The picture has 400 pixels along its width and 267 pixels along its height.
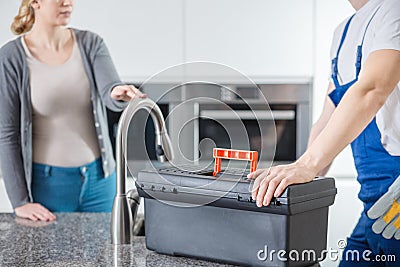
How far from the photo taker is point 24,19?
2285mm

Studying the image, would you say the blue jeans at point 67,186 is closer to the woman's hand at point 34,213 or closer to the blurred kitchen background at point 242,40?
the woman's hand at point 34,213

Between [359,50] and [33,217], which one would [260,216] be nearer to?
[359,50]

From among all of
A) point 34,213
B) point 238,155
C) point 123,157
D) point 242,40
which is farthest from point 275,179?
point 242,40

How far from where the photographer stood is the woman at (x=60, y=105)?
2154 millimetres

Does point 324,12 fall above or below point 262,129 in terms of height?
above

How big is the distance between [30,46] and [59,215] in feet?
2.13

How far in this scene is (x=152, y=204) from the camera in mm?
1410

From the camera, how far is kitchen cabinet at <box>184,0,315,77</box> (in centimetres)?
307

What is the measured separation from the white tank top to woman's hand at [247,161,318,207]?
1.12 meters

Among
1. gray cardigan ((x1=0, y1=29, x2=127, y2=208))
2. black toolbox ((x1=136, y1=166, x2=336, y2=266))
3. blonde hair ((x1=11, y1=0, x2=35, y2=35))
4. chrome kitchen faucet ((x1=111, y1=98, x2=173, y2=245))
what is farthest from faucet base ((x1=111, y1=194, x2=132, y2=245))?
blonde hair ((x1=11, y1=0, x2=35, y2=35))

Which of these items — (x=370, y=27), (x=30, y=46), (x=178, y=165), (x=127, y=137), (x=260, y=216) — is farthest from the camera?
(x=30, y=46)

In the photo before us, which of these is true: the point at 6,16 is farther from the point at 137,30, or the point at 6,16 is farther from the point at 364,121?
the point at 364,121

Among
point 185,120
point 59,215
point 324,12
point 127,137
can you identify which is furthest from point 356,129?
point 324,12

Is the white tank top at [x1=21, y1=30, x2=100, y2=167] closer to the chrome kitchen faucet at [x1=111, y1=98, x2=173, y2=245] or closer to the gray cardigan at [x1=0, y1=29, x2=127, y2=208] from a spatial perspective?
the gray cardigan at [x1=0, y1=29, x2=127, y2=208]
